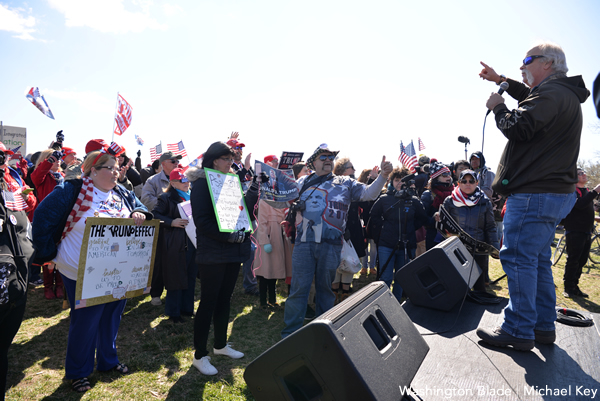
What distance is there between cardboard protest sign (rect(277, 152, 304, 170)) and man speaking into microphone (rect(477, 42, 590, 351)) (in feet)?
7.21

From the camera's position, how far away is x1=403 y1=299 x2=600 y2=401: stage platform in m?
2.30

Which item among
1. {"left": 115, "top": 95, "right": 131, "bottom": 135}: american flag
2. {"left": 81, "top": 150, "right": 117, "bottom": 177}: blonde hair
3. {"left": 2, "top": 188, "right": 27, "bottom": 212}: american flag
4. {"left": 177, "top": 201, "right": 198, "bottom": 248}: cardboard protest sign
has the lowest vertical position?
{"left": 177, "top": 201, "right": 198, "bottom": 248}: cardboard protest sign

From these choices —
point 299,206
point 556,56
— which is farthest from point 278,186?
point 556,56

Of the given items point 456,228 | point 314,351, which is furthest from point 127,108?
point 314,351

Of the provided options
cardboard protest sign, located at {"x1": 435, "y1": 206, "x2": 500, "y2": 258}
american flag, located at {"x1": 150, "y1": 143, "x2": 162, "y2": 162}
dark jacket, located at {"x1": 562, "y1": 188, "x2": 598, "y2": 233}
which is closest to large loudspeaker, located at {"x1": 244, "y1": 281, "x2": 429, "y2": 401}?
cardboard protest sign, located at {"x1": 435, "y1": 206, "x2": 500, "y2": 258}

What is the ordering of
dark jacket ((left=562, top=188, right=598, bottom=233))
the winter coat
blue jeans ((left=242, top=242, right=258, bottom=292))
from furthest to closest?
dark jacket ((left=562, top=188, right=598, bottom=233)) < blue jeans ((left=242, top=242, right=258, bottom=292)) < the winter coat

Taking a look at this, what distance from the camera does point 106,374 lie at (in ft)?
11.9

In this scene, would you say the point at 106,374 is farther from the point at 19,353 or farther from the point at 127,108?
the point at 127,108

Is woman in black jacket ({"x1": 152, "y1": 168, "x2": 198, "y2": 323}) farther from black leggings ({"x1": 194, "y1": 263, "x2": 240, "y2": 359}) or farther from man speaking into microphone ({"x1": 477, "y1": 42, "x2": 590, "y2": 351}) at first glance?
man speaking into microphone ({"x1": 477, "y1": 42, "x2": 590, "y2": 351})

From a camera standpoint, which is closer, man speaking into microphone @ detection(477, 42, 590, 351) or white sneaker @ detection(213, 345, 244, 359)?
man speaking into microphone @ detection(477, 42, 590, 351)

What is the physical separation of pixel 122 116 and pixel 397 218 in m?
7.34

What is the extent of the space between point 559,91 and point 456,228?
276 cm

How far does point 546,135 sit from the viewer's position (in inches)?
108

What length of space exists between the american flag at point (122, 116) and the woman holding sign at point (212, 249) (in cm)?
646
